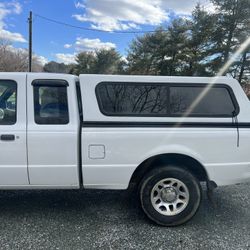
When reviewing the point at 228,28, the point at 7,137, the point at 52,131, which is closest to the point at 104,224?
the point at 52,131

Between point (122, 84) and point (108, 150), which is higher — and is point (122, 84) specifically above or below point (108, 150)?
above

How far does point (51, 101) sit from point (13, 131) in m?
0.55

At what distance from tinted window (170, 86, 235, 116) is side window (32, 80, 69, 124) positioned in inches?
51.0

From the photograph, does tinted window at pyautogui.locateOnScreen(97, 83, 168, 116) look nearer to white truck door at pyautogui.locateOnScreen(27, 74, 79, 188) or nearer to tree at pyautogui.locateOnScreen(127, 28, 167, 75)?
white truck door at pyautogui.locateOnScreen(27, 74, 79, 188)

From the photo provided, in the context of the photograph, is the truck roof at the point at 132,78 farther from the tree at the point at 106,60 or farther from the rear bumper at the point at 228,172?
the tree at the point at 106,60

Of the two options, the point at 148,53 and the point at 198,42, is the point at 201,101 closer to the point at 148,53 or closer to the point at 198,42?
the point at 198,42

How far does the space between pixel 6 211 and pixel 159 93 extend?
256 centimetres

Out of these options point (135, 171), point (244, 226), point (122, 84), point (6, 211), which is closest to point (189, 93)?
point (122, 84)

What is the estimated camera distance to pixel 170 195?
366 cm

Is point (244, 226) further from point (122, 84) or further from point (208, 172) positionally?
point (122, 84)

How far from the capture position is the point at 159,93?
11.9 ft

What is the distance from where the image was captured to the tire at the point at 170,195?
361 cm

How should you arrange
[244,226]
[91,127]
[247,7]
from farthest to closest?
1. [247,7]
2. [244,226]
3. [91,127]

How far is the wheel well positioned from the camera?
3.63 metres
